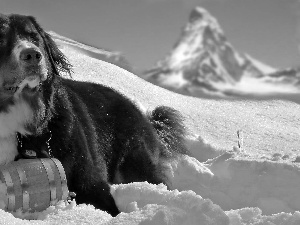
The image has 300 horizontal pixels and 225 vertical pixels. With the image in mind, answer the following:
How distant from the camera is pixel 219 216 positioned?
9.65 ft

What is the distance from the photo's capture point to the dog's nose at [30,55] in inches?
161

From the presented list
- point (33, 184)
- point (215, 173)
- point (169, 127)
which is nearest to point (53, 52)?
point (33, 184)

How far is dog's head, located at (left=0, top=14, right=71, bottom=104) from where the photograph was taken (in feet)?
13.6

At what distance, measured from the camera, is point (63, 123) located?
4781 mm

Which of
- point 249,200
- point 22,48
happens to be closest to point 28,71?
point 22,48

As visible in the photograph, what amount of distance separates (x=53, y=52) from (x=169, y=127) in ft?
7.75

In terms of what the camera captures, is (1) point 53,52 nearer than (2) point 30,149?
No

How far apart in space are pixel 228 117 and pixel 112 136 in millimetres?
4674

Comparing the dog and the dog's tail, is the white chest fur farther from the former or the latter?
the dog's tail

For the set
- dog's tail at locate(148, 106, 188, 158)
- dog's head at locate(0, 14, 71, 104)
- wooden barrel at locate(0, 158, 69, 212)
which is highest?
dog's head at locate(0, 14, 71, 104)

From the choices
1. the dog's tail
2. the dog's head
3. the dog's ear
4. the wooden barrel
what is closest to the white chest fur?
the dog's head

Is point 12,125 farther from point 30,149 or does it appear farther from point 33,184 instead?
point 33,184

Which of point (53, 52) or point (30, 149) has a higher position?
point (53, 52)

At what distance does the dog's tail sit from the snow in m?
0.27
